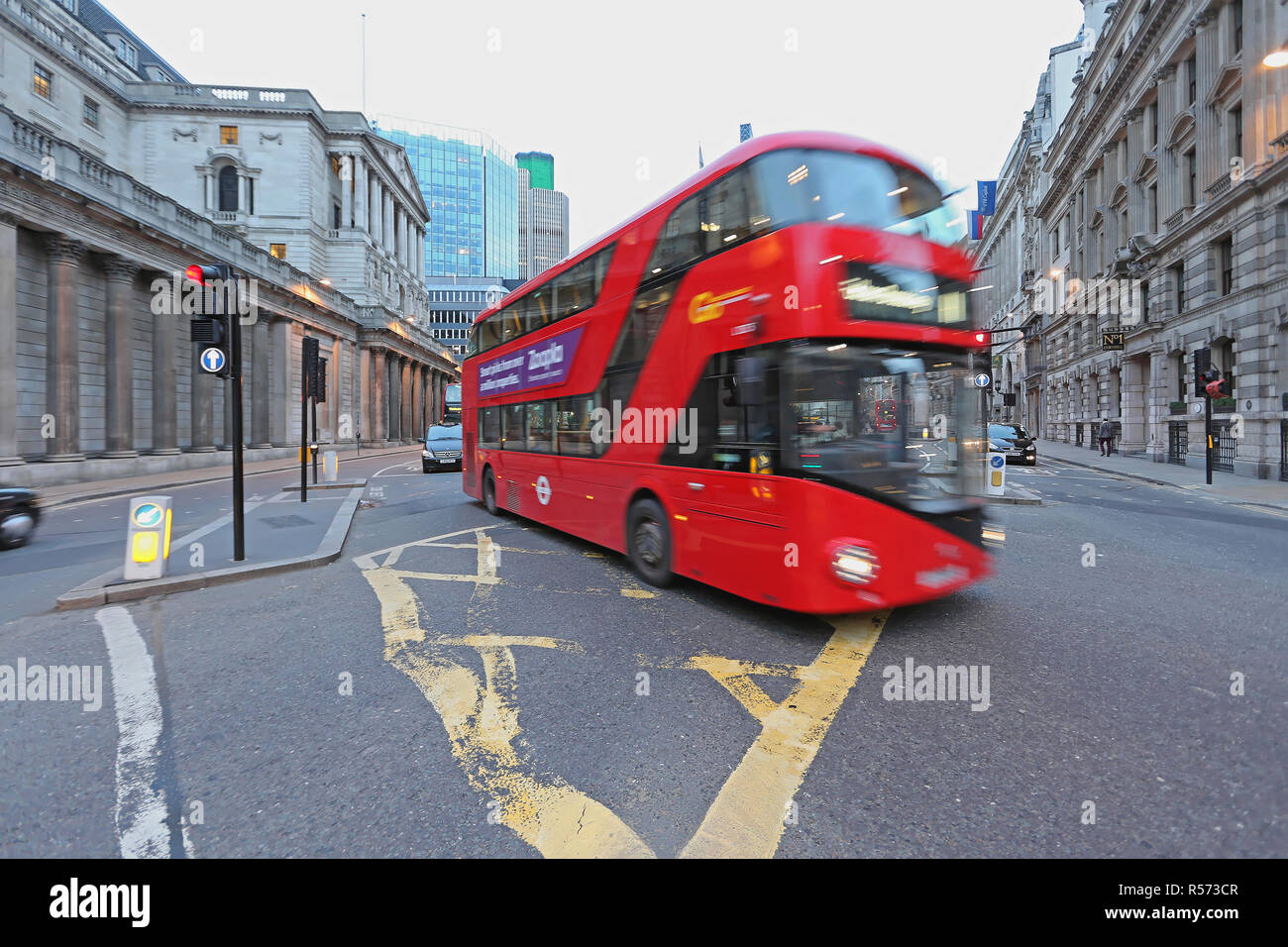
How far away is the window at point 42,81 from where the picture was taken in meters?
30.8

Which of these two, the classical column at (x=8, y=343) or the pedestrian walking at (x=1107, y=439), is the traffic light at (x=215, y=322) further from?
the pedestrian walking at (x=1107, y=439)

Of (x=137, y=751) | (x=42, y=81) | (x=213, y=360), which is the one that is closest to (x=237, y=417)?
(x=213, y=360)

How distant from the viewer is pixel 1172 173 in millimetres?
25016

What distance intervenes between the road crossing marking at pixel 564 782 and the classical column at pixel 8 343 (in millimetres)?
19332

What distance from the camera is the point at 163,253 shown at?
22.9 metres

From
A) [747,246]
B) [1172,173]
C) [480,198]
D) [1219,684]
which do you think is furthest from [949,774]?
[480,198]

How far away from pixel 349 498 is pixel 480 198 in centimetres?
12649

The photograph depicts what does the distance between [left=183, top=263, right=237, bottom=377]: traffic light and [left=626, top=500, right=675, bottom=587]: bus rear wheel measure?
5.44 metres

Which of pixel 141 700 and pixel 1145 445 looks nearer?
pixel 141 700

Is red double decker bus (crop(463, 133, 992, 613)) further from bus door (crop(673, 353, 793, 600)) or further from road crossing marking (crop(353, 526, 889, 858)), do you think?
road crossing marking (crop(353, 526, 889, 858))

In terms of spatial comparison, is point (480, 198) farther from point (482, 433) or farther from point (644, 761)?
point (644, 761)

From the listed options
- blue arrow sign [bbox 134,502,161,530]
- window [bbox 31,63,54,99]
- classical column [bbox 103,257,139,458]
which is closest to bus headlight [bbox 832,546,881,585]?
blue arrow sign [bbox 134,502,161,530]

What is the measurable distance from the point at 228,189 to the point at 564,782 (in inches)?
2221

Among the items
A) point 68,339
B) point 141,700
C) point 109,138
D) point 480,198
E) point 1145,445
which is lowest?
point 141,700
